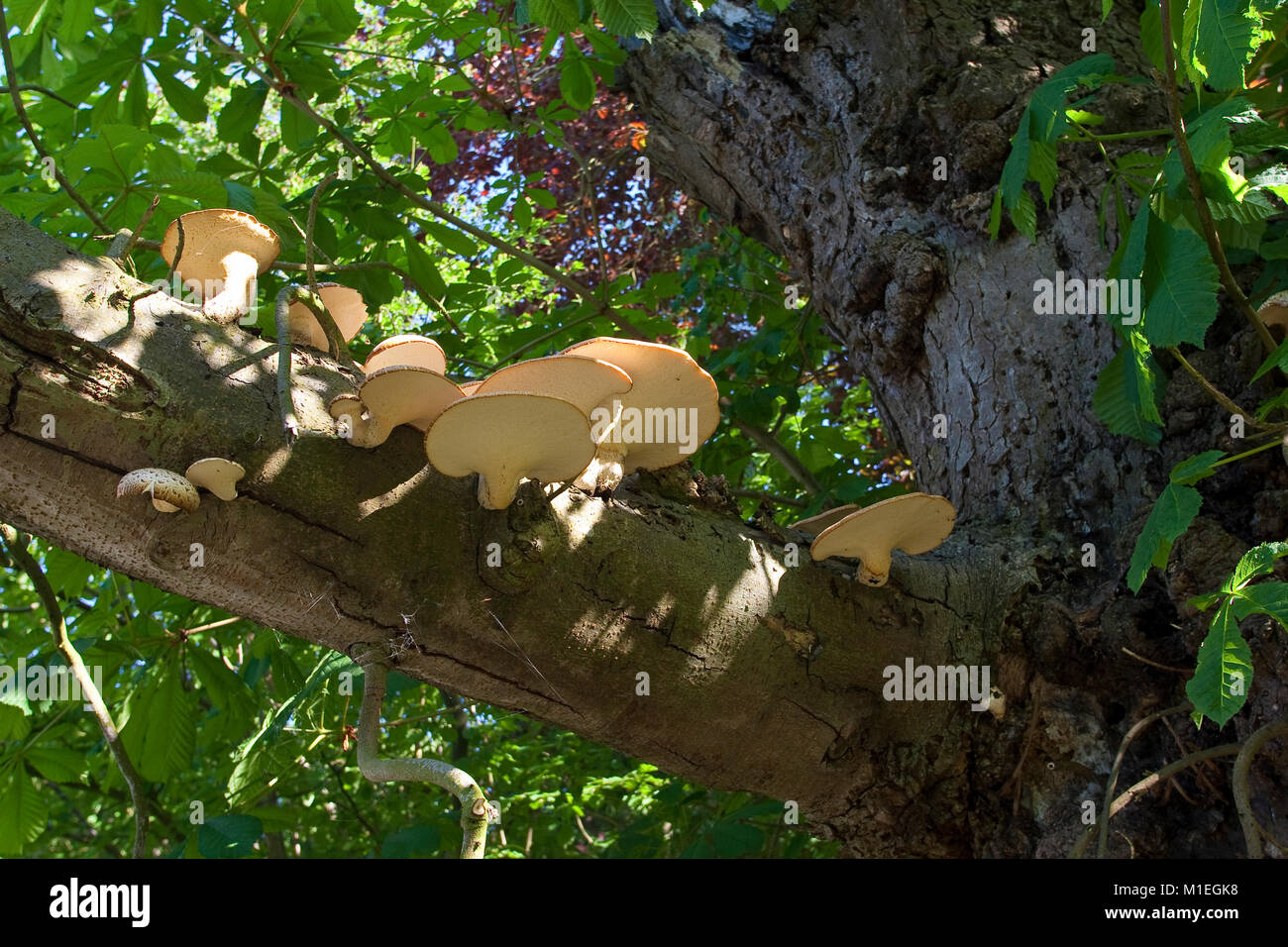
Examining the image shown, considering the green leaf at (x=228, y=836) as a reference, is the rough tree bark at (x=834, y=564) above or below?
above

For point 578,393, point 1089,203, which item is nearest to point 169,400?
point 578,393

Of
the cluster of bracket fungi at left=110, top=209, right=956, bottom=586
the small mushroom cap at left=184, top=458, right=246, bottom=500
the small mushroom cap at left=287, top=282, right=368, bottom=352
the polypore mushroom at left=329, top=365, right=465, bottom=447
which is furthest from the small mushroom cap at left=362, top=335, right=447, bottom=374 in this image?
the small mushroom cap at left=184, top=458, right=246, bottom=500

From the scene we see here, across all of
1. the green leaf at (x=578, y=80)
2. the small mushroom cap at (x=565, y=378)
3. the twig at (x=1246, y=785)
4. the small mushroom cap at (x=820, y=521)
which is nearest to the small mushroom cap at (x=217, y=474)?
the small mushroom cap at (x=565, y=378)

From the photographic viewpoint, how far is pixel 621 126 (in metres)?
8.59

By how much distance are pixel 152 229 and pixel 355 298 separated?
1.24 metres

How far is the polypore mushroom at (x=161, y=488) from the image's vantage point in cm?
188

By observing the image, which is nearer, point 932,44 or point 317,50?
point 932,44

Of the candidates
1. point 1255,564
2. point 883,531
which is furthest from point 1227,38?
point 883,531

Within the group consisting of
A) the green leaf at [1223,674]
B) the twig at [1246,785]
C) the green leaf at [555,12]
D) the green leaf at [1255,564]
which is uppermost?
the green leaf at [555,12]

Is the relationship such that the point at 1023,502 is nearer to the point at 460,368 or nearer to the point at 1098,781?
the point at 1098,781

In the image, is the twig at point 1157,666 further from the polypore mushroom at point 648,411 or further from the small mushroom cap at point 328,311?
the small mushroom cap at point 328,311

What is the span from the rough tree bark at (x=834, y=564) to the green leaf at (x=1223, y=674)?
0.67 meters

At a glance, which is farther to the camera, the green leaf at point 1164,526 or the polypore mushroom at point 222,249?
the polypore mushroom at point 222,249

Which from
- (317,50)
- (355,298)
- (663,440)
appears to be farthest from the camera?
(317,50)
